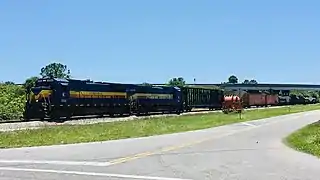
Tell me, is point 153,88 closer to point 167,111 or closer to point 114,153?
point 167,111

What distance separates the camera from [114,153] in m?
16.3

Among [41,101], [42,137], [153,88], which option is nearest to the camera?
[42,137]

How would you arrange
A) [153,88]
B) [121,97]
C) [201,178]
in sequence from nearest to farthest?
[201,178] → [121,97] → [153,88]

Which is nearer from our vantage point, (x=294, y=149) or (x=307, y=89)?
(x=294, y=149)

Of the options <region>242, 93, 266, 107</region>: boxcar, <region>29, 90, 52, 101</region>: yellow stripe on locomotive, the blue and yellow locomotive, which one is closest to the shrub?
<region>29, 90, 52, 101</region>: yellow stripe on locomotive

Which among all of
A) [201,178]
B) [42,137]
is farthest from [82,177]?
[42,137]

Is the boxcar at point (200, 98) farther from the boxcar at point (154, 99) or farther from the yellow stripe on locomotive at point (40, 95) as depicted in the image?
the yellow stripe on locomotive at point (40, 95)

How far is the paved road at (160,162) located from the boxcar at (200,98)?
4617 cm

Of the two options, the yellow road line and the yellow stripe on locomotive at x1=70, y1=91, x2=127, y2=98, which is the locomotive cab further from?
the yellow road line

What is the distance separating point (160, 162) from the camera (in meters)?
13.8

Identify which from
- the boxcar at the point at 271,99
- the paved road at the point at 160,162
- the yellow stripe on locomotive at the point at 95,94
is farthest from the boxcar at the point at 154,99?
the boxcar at the point at 271,99

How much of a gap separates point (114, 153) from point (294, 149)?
250 inches

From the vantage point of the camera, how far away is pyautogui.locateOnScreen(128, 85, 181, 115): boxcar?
53.9 m

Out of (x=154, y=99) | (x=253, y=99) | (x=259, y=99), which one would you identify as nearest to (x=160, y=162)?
(x=154, y=99)
